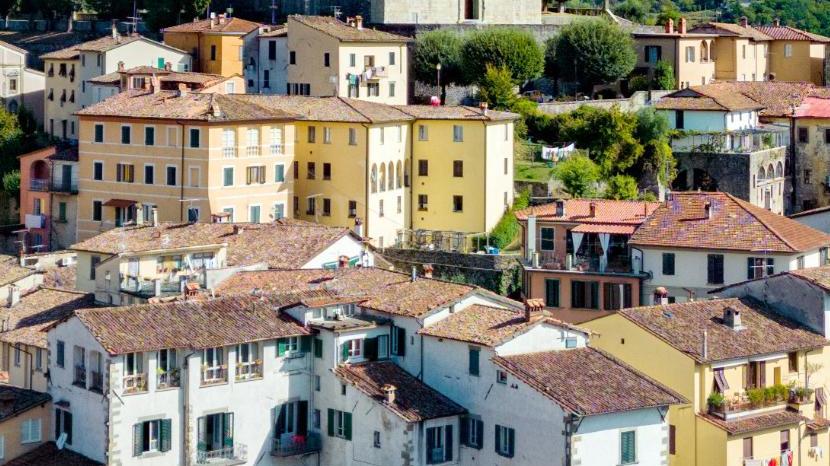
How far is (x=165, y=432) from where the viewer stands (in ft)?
148

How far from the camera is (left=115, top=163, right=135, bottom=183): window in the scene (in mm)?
64819

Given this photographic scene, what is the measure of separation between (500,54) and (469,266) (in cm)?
1495

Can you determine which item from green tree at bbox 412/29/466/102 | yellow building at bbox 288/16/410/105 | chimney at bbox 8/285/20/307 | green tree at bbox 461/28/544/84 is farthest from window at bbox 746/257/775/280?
green tree at bbox 412/29/466/102

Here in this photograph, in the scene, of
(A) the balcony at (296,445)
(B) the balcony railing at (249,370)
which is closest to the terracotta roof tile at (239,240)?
(B) the balcony railing at (249,370)

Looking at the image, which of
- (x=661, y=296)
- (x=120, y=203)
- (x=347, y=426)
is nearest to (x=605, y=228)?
(x=661, y=296)

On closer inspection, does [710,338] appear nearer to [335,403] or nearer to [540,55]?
[335,403]

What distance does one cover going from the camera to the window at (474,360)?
45.7 metres

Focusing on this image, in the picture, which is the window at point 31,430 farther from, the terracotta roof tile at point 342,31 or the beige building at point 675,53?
the beige building at point 675,53

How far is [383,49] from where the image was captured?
2921 inches

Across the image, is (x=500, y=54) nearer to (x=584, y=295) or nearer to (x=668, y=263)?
(x=584, y=295)

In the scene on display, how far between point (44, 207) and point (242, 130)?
26.9 feet

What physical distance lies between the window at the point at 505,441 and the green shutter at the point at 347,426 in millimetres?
3222

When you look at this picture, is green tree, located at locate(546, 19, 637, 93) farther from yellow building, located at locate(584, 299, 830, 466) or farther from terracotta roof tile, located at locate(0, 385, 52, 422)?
terracotta roof tile, located at locate(0, 385, 52, 422)

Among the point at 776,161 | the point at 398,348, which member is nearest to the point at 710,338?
the point at 398,348
